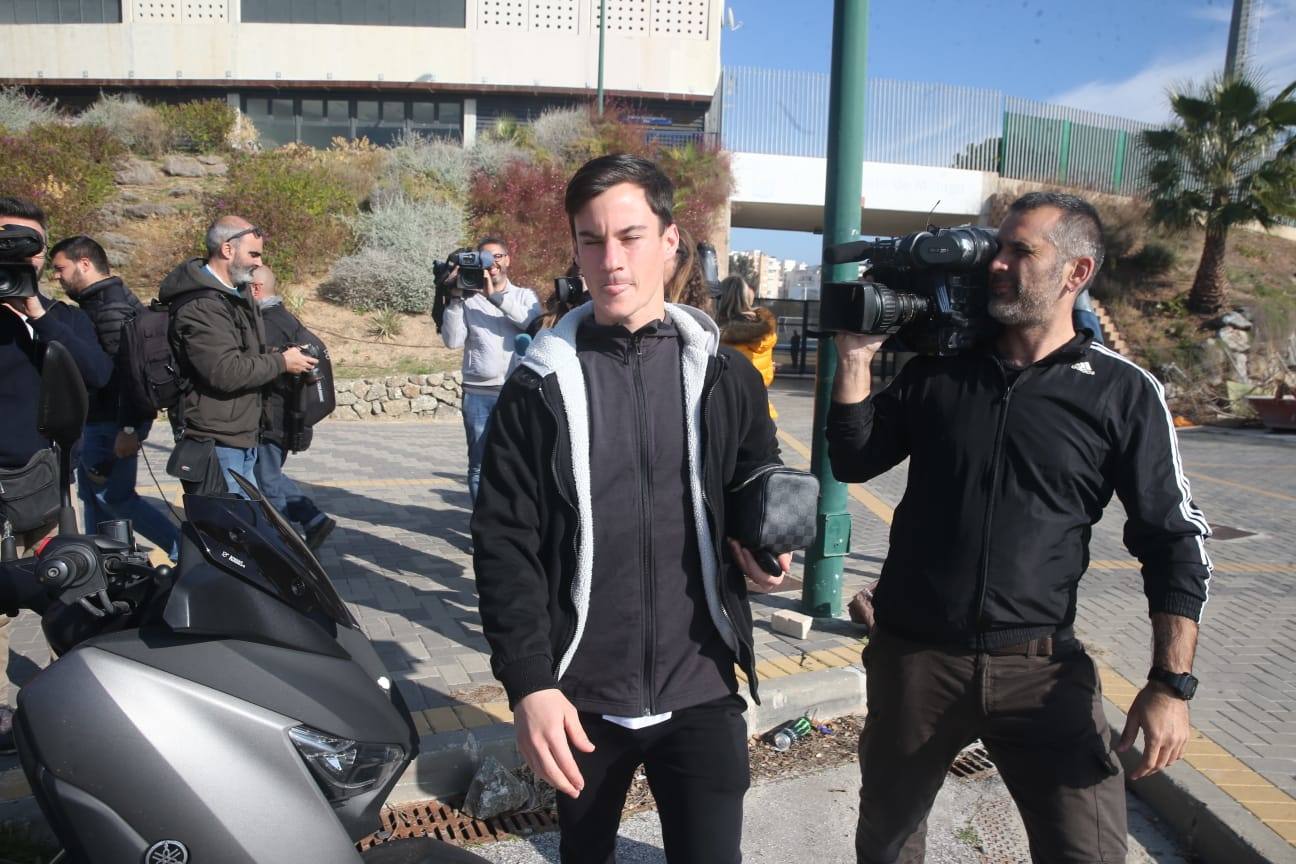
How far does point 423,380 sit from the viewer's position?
1372 cm

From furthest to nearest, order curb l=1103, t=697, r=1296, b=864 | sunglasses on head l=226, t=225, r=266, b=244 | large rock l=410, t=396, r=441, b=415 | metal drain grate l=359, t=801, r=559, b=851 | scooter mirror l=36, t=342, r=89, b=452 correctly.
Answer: large rock l=410, t=396, r=441, b=415 < sunglasses on head l=226, t=225, r=266, b=244 < metal drain grate l=359, t=801, r=559, b=851 < curb l=1103, t=697, r=1296, b=864 < scooter mirror l=36, t=342, r=89, b=452

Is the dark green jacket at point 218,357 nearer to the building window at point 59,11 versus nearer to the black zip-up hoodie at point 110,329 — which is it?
the black zip-up hoodie at point 110,329

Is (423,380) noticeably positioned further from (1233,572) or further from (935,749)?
(935,749)

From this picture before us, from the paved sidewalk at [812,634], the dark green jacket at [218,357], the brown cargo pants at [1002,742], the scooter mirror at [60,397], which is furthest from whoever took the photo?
the dark green jacket at [218,357]

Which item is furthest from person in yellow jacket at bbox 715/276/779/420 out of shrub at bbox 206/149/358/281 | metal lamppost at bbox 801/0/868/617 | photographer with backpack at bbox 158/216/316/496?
shrub at bbox 206/149/358/281

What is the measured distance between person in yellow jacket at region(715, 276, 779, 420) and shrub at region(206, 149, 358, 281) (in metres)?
14.9

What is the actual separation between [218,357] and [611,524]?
10.4ft

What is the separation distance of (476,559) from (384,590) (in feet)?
11.8

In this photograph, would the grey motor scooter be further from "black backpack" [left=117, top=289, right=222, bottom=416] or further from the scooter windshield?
"black backpack" [left=117, top=289, right=222, bottom=416]

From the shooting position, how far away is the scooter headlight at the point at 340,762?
5.46 ft

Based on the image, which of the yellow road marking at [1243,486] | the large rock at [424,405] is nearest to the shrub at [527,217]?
the large rock at [424,405]

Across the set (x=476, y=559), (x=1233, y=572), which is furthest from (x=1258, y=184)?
(x=476, y=559)

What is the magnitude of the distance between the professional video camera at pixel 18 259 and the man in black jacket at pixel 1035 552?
7.49 ft

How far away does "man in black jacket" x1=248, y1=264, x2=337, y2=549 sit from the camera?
500 centimetres
